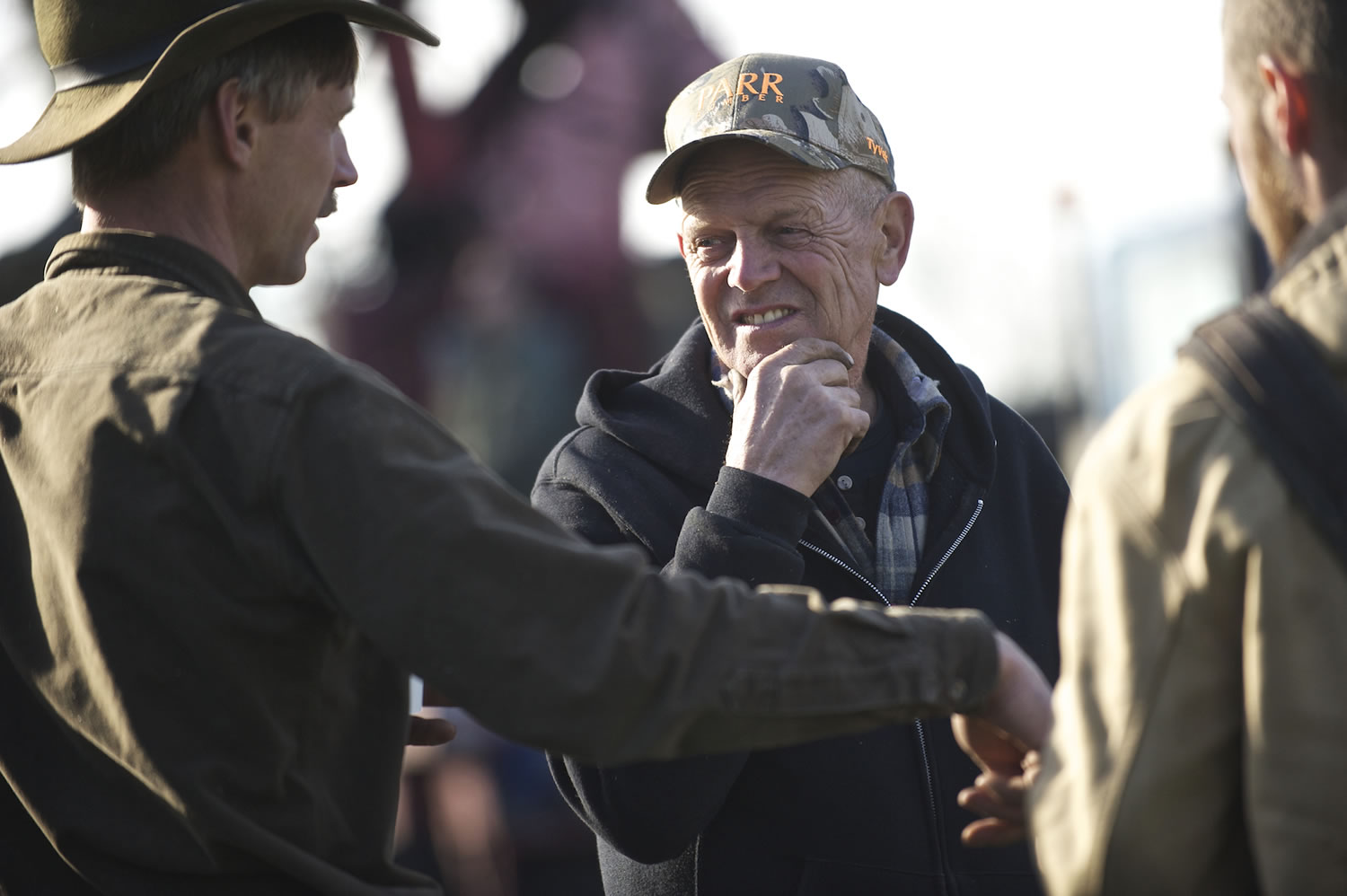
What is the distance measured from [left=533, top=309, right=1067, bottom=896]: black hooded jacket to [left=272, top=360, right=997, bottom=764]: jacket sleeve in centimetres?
60

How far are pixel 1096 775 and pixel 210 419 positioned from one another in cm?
112

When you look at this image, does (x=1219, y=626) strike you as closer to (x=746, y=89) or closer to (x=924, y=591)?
(x=924, y=591)

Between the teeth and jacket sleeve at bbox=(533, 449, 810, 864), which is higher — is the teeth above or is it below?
above

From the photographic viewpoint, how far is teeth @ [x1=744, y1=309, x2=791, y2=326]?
306 centimetres

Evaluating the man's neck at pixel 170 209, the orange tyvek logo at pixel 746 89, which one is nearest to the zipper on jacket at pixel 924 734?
the orange tyvek logo at pixel 746 89

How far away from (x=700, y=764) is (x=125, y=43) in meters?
1.42

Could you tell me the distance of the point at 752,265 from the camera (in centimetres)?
303

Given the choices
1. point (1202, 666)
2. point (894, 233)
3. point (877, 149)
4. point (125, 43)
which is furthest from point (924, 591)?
point (125, 43)

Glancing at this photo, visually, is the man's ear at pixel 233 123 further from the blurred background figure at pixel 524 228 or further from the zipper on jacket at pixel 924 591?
the blurred background figure at pixel 524 228

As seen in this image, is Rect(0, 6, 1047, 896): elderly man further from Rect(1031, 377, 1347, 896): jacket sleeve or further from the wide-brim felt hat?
Rect(1031, 377, 1347, 896): jacket sleeve

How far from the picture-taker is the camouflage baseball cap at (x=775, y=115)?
9.74 feet

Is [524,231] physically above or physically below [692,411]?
below

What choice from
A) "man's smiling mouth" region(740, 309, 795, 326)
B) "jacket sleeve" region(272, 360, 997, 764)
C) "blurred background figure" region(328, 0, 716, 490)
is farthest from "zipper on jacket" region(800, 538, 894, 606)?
"blurred background figure" region(328, 0, 716, 490)

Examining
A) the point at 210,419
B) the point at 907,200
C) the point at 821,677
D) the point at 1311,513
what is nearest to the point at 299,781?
the point at 210,419
